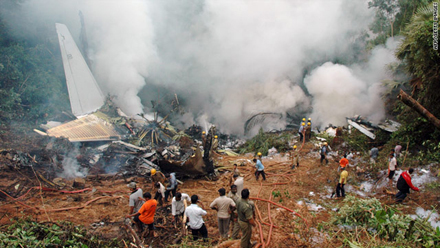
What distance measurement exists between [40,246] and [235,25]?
1445 centimetres

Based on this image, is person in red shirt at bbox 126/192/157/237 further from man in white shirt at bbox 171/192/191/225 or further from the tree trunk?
the tree trunk

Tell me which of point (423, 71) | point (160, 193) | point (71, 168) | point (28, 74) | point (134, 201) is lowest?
point (71, 168)

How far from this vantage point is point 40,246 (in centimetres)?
335

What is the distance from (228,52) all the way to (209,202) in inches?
429

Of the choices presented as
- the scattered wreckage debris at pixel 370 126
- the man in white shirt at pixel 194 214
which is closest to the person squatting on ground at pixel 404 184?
the scattered wreckage debris at pixel 370 126

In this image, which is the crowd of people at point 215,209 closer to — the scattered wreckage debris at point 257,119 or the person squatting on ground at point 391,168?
the person squatting on ground at point 391,168

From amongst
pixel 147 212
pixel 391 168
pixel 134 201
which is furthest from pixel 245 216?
pixel 391 168

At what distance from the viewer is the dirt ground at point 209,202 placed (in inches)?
185

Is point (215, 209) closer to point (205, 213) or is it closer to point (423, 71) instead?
point (205, 213)

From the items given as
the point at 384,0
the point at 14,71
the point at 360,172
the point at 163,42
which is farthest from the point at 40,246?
the point at 384,0

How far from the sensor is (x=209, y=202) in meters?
6.67

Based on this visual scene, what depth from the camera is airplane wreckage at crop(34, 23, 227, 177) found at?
8438 mm

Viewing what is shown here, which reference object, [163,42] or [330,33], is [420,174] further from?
[163,42]

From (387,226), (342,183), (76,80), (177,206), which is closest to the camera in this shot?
(387,226)
